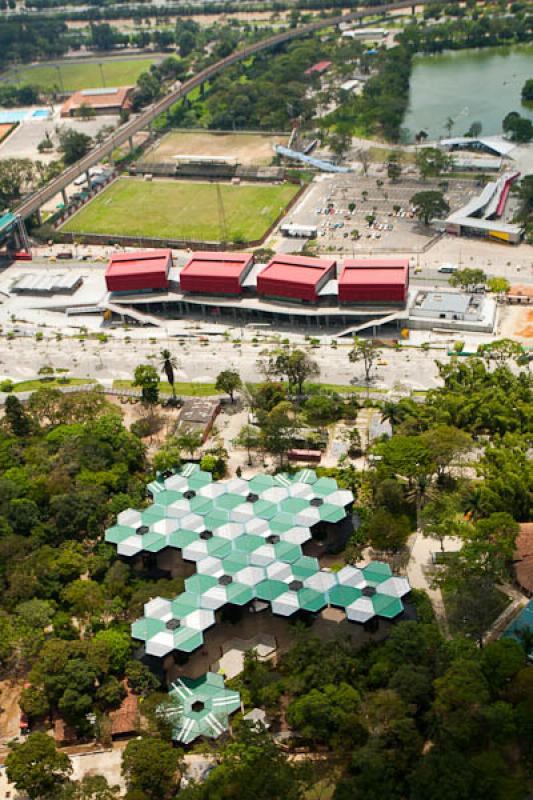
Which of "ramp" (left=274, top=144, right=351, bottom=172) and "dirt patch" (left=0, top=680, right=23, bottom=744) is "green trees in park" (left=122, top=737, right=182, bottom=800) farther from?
"ramp" (left=274, top=144, right=351, bottom=172)

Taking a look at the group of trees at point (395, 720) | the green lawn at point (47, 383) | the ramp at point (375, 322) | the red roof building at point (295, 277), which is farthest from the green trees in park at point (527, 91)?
the group of trees at point (395, 720)

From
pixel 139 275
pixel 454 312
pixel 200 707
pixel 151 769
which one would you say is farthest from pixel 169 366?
pixel 151 769

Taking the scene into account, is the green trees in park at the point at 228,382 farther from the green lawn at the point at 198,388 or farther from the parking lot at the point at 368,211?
the parking lot at the point at 368,211

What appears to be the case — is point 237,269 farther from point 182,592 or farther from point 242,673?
point 242,673

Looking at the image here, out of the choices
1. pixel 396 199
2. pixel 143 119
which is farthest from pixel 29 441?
pixel 143 119

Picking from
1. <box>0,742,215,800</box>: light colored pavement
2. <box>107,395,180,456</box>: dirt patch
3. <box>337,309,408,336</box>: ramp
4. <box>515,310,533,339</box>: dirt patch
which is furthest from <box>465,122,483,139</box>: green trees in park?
<box>0,742,215,800</box>: light colored pavement
